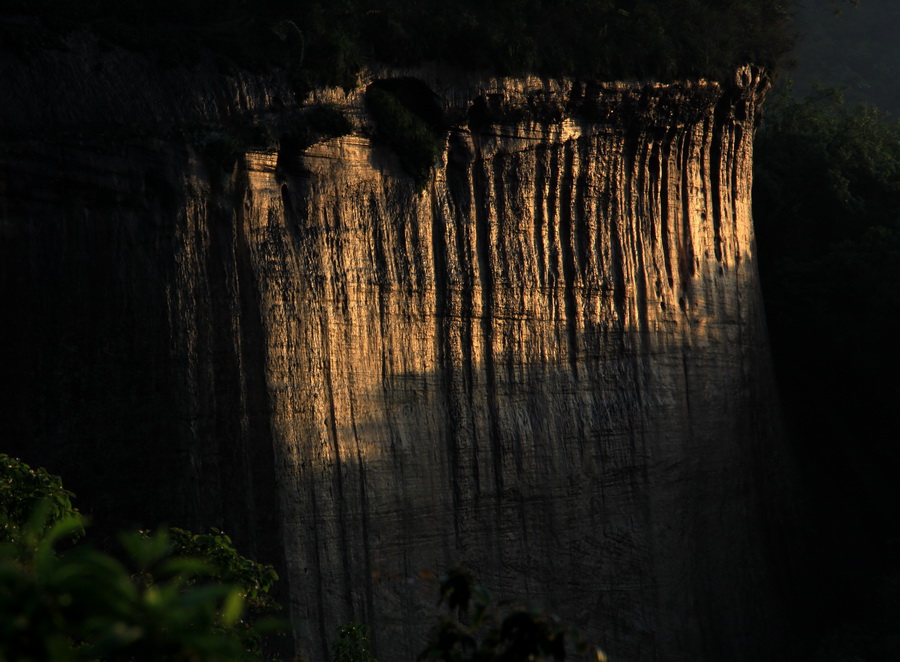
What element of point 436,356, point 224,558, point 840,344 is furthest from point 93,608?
point 840,344

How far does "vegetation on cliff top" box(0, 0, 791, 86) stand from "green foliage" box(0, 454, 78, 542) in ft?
11.8

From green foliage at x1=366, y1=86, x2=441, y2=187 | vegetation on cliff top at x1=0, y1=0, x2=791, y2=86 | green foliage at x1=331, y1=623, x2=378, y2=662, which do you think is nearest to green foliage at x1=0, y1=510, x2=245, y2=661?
green foliage at x1=331, y1=623, x2=378, y2=662

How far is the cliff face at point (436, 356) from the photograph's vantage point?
758 centimetres

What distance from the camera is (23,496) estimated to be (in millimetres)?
5047

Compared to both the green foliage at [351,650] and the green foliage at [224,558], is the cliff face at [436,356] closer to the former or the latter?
the green foliage at [351,650]

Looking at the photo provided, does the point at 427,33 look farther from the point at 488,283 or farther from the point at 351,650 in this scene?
the point at 351,650

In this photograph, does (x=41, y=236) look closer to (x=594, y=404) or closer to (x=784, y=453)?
(x=594, y=404)

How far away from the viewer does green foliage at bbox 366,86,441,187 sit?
9.35 m

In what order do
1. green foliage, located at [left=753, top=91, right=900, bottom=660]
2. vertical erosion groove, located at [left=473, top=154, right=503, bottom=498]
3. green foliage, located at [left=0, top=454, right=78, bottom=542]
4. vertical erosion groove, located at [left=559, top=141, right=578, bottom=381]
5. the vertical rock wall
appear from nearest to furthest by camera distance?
green foliage, located at [left=0, top=454, right=78, bottom=542] < the vertical rock wall < vertical erosion groove, located at [left=473, top=154, right=503, bottom=498] < vertical erosion groove, located at [left=559, top=141, right=578, bottom=381] < green foliage, located at [left=753, top=91, right=900, bottom=660]

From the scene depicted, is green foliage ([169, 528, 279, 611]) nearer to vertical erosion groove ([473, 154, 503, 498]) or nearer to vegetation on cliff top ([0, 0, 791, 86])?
vegetation on cliff top ([0, 0, 791, 86])

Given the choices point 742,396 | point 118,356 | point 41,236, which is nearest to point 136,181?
point 41,236

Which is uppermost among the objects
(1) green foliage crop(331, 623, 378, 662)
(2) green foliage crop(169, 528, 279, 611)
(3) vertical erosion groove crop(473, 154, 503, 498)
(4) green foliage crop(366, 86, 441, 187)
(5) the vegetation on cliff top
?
(5) the vegetation on cliff top

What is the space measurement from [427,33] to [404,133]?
1.01 metres

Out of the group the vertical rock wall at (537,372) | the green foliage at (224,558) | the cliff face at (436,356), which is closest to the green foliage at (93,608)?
the green foliage at (224,558)
